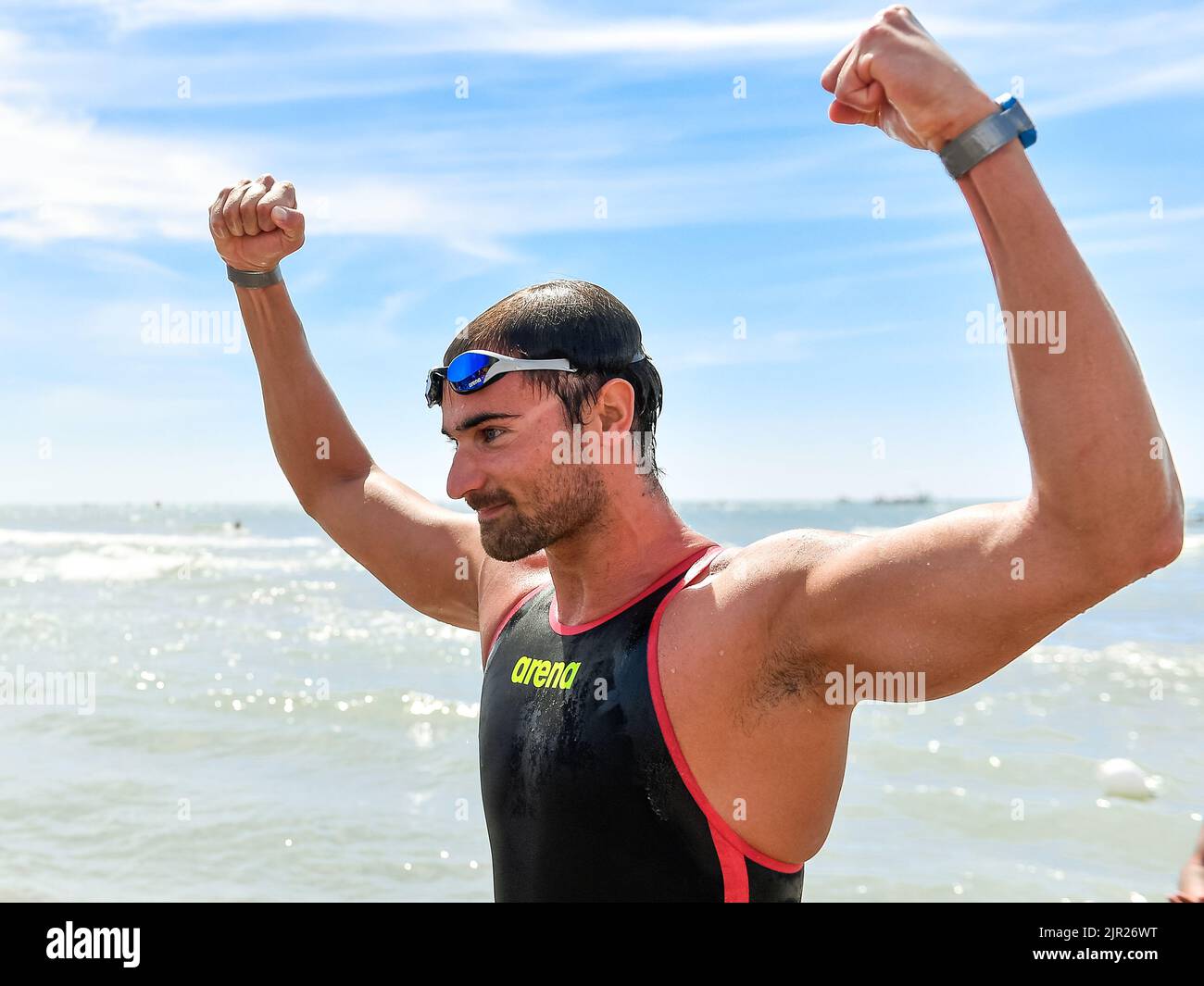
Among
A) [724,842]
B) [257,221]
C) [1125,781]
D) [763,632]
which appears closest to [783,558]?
[763,632]

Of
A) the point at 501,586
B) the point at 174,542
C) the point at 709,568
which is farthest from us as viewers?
the point at 174,542

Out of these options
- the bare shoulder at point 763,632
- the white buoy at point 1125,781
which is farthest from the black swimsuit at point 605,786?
the white buoy at point 1125,781

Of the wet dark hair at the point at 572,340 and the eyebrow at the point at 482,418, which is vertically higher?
the wet dark hair at the point at 572,340

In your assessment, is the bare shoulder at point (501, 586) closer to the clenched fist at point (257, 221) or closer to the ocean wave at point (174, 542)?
the clenched fist at point (257, 221)

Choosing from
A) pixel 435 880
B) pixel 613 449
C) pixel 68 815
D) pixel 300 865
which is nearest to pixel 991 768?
pixel 435 880

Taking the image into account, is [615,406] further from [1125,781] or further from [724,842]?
[1125,781]

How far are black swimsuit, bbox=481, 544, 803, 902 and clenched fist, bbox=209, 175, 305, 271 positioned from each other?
1.23m

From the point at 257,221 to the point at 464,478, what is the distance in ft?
3.20

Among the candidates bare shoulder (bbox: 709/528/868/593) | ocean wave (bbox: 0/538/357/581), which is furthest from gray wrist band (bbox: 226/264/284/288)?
ocean wave (bbox: 0/538/357/581)

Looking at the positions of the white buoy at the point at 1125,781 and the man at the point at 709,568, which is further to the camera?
the white buoy at the point at 1125,781

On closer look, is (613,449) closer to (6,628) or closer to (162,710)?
(162,710)

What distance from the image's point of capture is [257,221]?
290cm

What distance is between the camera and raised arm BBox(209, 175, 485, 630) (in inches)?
127

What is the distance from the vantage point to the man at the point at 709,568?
1.63 metres
